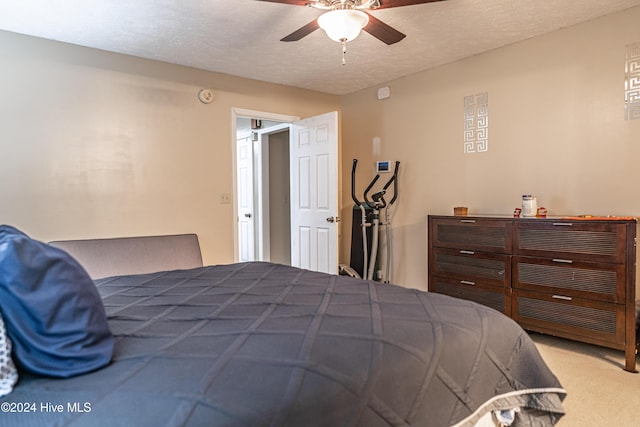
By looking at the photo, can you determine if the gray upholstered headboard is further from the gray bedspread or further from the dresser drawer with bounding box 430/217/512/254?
the dresser drawer with bounding box 430/217/512/254

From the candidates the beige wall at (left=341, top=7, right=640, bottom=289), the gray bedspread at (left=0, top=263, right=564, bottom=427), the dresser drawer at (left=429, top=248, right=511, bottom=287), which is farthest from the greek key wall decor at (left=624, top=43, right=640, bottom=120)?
the gray bedspread at (left=0, top=263, right=564, bottom=427)

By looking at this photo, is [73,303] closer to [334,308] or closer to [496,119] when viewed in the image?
[334,308]

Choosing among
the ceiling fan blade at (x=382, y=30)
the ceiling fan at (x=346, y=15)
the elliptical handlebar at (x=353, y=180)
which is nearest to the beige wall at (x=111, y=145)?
the elliptical handlebar at (x=353, y=180)

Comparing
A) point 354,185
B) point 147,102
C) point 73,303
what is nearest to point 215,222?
point 147,102

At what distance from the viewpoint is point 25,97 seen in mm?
3062

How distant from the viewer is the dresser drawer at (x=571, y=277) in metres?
2.54

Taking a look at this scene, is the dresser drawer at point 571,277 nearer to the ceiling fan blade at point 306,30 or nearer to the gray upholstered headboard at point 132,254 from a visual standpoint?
the ceiling fan blade at point 306,30

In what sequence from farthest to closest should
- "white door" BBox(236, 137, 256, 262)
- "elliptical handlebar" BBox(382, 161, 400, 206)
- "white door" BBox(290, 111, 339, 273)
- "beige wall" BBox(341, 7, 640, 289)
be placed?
"white door" BBox(236, 137, 256, 262) → "elliptical handlebar" BBox(382, 161, 400, 206) → "white door" BBox(290, 111, 339, 273) → "beige wall" BBox(341, 7, 640, 289)

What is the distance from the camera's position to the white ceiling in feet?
8.78

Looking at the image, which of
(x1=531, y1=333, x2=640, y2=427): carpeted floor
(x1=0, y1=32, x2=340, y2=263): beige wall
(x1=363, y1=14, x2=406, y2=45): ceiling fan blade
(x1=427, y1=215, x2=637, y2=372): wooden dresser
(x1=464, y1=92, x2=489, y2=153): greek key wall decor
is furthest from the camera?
(x1=464, y1=92, x2=489, y2=153): greek key wall decor

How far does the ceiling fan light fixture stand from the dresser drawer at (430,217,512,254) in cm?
184

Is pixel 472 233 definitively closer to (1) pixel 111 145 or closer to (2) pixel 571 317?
(2) pixel 571 317

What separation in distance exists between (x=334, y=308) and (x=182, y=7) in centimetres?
236

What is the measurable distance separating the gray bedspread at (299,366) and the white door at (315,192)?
93.6 inches
